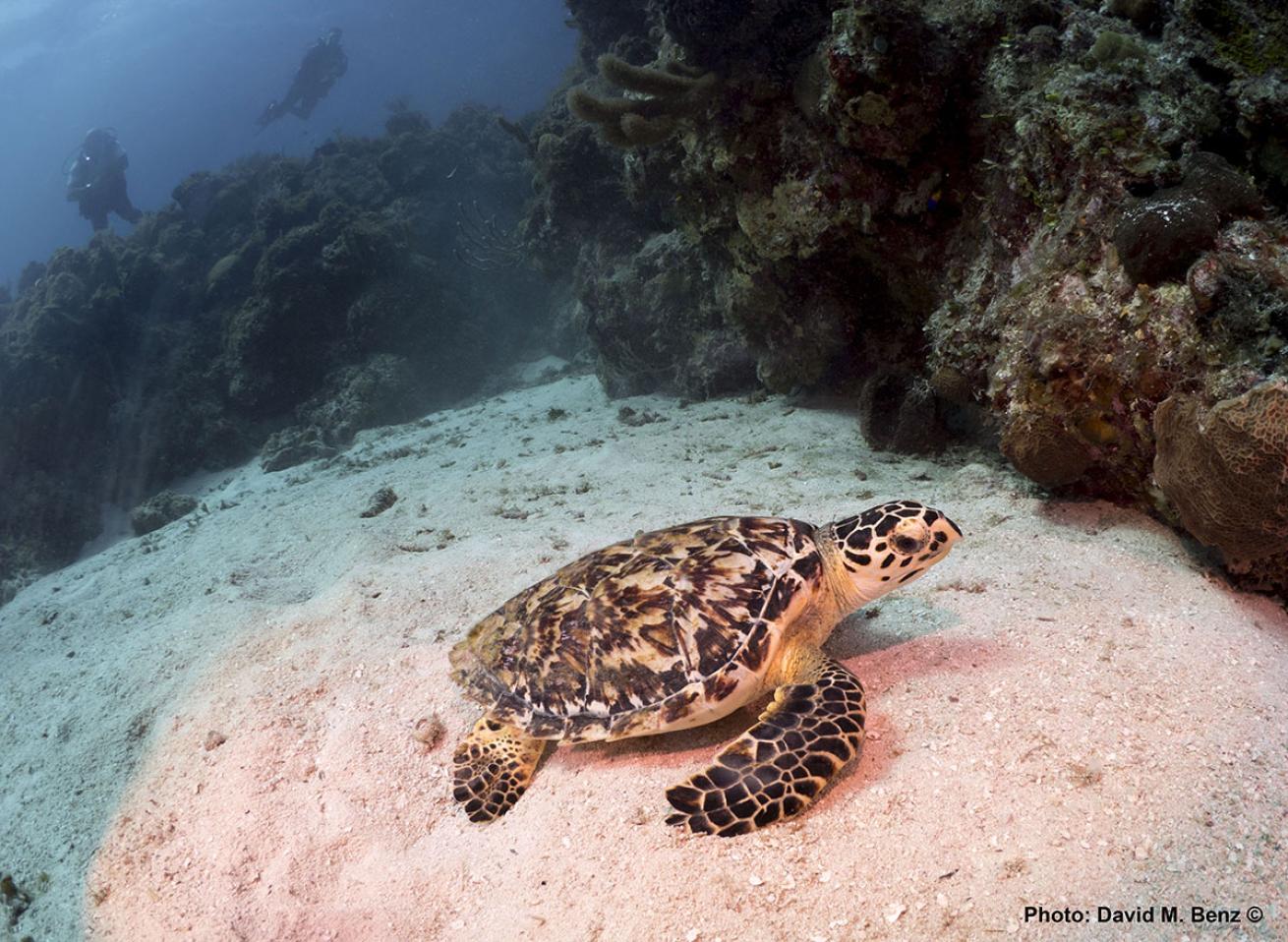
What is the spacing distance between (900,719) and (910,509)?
0.90 metres

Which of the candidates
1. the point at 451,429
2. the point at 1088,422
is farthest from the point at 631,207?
the point at 1088,422

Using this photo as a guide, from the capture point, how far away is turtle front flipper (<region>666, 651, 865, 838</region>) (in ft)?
6.71

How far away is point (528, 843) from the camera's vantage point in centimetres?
233

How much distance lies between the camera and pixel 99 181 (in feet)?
81.8

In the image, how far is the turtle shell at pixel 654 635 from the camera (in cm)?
245

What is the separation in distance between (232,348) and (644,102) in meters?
12.1

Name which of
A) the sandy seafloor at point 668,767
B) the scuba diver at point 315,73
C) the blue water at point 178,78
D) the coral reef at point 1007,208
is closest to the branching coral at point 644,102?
the coral reef at point 1007,208

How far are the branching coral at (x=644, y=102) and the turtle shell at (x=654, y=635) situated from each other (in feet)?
16.6

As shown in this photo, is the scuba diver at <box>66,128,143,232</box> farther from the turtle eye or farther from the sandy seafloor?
the turtle eye

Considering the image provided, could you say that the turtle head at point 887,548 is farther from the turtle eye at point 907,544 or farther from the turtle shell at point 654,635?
the turtle shell at point 654,635

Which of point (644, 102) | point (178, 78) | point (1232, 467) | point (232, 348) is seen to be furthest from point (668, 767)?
point (178, 78)

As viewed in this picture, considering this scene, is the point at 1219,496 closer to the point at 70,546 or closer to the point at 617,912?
the point at 617,912

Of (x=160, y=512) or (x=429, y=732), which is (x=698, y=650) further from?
(x=160, y=512)

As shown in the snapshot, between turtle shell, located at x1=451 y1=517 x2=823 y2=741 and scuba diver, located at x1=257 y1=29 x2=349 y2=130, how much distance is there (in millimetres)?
44998
